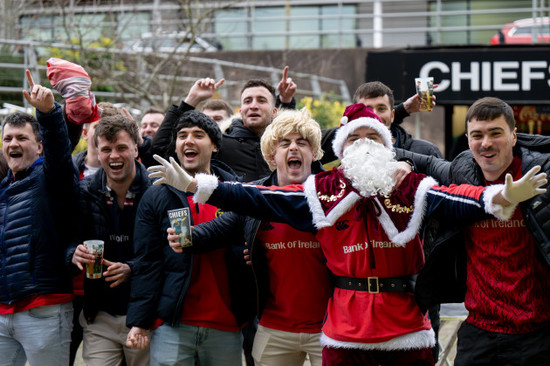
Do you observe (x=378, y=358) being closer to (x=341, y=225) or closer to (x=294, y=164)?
(x=341, y=225)

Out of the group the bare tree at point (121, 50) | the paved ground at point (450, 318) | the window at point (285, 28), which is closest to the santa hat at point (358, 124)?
the paved ground at point (450, 318)

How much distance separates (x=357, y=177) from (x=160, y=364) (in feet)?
6.15

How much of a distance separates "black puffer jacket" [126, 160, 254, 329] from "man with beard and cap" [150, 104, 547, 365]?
0.79m

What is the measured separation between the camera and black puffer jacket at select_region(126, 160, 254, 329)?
15.4ft

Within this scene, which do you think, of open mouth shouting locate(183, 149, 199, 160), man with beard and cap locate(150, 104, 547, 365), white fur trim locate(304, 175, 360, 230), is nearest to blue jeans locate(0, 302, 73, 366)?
open mouth shouting locate(183, 149, 199, 160)

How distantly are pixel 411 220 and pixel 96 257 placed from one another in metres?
2.14

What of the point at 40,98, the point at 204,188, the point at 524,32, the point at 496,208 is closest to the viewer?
the point at 496,208

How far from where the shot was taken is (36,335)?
500 centimetres

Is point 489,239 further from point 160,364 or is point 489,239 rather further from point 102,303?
point 102,303

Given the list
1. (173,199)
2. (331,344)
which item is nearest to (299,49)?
(173,199)

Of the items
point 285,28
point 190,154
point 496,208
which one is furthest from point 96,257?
point 285,28

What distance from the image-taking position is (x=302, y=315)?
4.43m

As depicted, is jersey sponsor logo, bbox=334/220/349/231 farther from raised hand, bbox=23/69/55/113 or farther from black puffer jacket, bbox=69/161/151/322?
raised hand, bbox=23/69/55/113

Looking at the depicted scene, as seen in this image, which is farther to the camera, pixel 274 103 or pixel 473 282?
pixel 274 103
